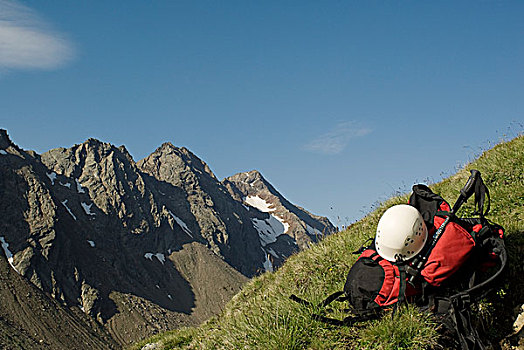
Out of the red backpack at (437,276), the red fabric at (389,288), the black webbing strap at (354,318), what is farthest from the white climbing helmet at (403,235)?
the black webbing strap at (354,318)

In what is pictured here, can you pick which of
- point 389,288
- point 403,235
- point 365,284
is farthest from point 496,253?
point 365,284

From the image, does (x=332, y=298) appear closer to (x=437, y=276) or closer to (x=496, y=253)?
(x=437, y=276)

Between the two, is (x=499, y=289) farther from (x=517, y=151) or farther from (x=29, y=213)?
(x=29, y=213)

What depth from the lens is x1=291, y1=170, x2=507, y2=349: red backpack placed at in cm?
638

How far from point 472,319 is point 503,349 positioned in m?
0.55

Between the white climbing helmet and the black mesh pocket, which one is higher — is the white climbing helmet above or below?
above

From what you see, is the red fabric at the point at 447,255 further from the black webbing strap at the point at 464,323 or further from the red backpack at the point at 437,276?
the black webbing strap at the point at 464,323

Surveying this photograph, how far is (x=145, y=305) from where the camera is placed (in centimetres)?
19575

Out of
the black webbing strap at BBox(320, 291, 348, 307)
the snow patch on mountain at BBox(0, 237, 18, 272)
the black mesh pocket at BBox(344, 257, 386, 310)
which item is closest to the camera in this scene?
the black mesh pocket at BBox(344, 257, 386, 310)

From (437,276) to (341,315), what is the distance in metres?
1.62

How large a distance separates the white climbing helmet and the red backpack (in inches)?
4.4

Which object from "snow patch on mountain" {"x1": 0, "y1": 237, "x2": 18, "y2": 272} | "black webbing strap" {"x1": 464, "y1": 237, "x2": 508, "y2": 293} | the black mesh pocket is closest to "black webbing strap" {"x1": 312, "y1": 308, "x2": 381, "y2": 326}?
the black mesh pocket

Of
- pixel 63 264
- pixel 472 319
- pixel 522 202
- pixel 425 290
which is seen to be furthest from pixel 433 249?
pixel 63 264

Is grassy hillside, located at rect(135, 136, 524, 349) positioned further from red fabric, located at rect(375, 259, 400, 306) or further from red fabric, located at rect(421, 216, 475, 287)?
red fabric, located at rect(421, 216, 475, 287)
